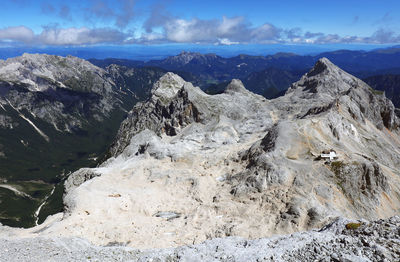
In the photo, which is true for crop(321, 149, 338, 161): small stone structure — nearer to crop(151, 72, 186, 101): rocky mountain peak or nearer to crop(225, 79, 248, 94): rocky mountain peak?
crop(225, 79, 248, 94): rocky mountain peak

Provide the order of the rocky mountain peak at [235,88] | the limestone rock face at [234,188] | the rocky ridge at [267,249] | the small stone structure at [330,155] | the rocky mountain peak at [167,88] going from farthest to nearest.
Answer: the rocky mountain peak at [167,88] → the rocky mountain peak at [235,88] → the small stone structure at [330,155] → the limestone rock face at [234,188] → the rocky ridge at [267,249]

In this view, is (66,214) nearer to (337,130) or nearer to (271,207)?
(271,207)

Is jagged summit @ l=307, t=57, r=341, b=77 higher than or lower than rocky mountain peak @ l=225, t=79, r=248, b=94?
higher

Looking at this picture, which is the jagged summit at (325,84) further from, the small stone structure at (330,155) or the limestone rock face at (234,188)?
the small stone structure at (330,155)

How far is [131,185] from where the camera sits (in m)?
60.0

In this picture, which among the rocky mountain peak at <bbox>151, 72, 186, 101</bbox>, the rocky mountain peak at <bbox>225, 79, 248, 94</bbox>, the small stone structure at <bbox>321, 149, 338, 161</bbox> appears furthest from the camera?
the rocky mountain peak at <bbox>151, 72, 186, 101</bbox>

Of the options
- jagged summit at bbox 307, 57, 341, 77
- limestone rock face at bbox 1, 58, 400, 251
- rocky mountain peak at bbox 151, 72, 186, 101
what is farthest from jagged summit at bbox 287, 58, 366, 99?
rocky mountain peak at bbox 151, 72, 186, 101

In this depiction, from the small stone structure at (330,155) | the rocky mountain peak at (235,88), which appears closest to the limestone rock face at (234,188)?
the small stone structure at (330,155)

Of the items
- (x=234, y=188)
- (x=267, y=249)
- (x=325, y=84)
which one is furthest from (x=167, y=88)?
(x=267, y=249)

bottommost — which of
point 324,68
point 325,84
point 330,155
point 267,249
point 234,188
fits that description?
point 234,188

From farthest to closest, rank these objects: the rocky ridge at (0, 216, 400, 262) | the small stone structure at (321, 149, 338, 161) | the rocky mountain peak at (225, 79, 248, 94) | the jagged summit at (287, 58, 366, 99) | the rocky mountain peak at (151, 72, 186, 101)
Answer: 1. the rocky mountain peak at (151, 72, 186, 101)
2. the rocky mountain peak at (225, 79, 248, 94)
3. the jagged summit at (287, 58, 366, 99)
4. the small stone structure at (321, 149, 338, 161)
5. the rocky ridge at (0, 216, 400, 262)

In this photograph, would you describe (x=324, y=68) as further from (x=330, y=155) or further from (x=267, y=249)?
(x=267, y=249)

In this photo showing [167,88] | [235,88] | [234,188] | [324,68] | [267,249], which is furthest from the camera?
[167,88]

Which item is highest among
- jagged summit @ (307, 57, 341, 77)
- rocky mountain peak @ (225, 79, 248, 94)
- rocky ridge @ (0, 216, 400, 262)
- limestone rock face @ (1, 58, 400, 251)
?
jagged summit @ (307, 57, 341, 77)
